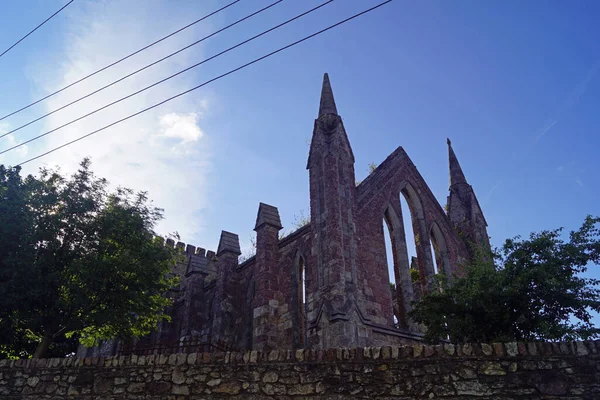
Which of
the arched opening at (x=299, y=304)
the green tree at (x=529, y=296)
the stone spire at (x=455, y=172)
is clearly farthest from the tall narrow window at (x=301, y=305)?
the stone spire at (x=455, y=172)

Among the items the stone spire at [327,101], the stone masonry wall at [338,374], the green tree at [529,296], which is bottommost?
the stone masonry wall at [338,374]

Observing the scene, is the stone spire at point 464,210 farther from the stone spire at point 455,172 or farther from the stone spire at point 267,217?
the stone spire at point 267,217

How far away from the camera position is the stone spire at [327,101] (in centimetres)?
1666

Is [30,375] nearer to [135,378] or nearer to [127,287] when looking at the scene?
[135,378]

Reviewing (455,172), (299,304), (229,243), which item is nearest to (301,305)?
(299,304)

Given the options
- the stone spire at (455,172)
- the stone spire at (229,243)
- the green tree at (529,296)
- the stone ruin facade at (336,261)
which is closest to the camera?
the green tree at (529,296)

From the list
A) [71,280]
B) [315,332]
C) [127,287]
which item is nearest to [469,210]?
[315,332]

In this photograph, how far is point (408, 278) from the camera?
53.1 feet

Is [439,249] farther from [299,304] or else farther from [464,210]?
[299,304]

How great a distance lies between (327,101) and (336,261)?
278 inches

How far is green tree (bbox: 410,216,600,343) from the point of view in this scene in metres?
10.2

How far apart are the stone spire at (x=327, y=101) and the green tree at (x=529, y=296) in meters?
8.33

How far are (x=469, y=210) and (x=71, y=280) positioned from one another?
60.5ft

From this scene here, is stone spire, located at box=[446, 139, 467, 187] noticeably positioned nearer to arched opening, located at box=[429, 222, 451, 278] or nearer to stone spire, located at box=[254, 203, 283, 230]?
arched opening, located at box=[429, 222, 451, 278]
